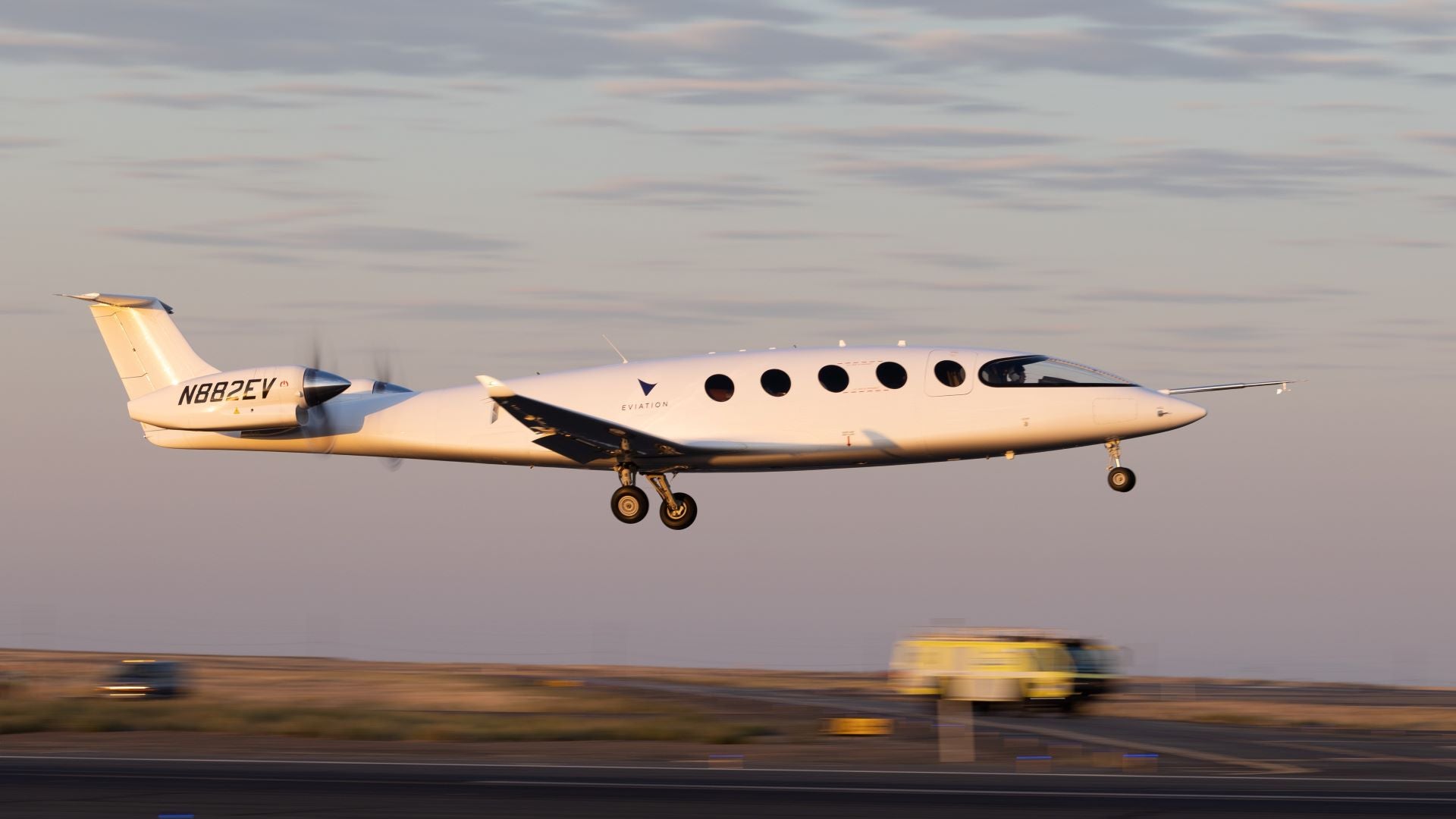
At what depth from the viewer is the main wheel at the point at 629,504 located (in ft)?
115

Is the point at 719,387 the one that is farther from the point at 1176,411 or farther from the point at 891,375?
the point at 1176,411

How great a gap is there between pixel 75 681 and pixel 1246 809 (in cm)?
3778

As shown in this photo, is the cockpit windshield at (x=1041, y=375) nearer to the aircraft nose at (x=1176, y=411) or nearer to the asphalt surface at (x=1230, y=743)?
the aircraft nose at (x=1176, y=411)

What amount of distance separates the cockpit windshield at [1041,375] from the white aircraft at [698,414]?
0.03 metres

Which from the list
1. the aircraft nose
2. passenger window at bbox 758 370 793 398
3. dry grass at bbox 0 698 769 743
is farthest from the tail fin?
the aircraft nose

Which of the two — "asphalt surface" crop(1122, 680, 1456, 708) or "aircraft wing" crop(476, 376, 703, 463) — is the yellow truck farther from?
"asphalt surface" crop(1122, 680, 1456, 708)

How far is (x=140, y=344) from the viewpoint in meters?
39.0

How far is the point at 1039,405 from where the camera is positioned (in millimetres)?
31688

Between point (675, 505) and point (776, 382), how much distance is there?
406 centimetres

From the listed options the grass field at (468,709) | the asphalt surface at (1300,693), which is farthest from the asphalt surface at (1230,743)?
the asphalt surface at (1300,693)

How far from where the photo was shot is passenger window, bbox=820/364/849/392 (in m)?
32.3

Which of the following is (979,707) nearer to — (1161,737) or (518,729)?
(1161,737)

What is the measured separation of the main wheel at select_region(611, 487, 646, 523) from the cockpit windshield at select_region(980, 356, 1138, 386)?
7571 millimetres

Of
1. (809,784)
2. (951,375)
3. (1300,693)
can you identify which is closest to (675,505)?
(951,375)
